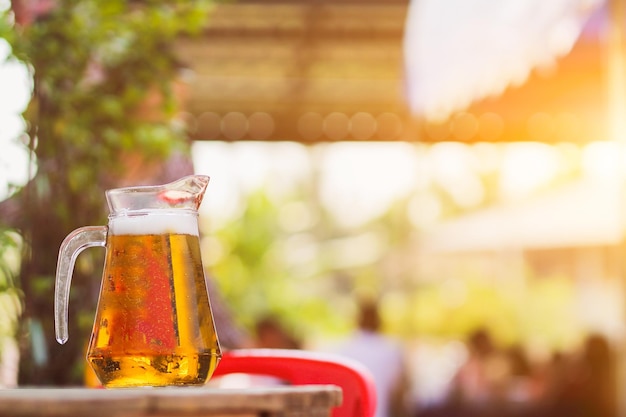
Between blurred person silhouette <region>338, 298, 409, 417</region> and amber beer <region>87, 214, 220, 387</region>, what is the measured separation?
4.75m

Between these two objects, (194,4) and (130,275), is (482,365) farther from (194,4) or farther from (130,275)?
(130,275)

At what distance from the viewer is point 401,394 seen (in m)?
6.21

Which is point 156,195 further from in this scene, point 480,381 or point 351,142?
point 351,142

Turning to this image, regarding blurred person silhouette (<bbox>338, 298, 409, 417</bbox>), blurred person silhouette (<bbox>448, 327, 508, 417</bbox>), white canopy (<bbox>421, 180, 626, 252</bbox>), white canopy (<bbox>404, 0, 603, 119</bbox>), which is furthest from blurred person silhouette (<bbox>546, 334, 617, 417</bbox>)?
white canopy (<bbox>404, 0, 603, 119</bbox>)

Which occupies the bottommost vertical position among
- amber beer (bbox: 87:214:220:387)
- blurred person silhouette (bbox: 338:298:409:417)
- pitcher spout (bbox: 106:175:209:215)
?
blurred person silhouette (bbox: 338:298:409:417)

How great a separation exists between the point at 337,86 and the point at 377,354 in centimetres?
407

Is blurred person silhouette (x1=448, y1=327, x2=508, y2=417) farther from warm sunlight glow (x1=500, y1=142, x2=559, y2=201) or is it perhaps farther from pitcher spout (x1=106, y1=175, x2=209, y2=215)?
pitcher spout (x1=106, y1=175, x2=209, y2=215)

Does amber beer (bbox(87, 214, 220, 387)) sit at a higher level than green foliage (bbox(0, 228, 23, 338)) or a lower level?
higher

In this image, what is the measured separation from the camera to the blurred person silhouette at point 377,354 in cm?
586

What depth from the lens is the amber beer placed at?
992 millimetres

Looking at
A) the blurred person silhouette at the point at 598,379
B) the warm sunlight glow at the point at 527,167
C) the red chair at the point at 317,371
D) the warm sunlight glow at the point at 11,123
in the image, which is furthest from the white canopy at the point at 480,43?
the warm sunlight glow at the point at 527,167

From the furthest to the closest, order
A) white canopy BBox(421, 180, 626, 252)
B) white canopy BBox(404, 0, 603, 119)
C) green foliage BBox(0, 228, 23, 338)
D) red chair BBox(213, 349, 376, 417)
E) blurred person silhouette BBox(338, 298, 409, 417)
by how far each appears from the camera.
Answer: white canopy BBox(421, 180, 626, 252), blurred person silhouette BBox(338, 298, 409, 417), white canopy BBox(404, 0, 603, 119), green foliage BBox(0, 228, 23, 338), red chair BBox(213, 349, 376, 417)

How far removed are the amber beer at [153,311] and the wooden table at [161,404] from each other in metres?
0.27

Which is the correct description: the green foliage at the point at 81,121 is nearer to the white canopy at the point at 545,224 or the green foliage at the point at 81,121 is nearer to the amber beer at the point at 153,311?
the amber beer at the point at 153,311
